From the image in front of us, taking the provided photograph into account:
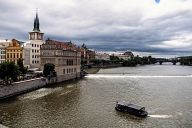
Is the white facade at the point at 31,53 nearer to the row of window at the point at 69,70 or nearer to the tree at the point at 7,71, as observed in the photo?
the row of window at the point at 69,70

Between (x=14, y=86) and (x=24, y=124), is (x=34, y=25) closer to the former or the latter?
(x=14, y=86)

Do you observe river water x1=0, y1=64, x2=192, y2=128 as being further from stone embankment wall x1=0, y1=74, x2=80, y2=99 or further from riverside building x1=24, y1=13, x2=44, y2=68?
riverside building x1=24, y1=13, x2=44, y2=68

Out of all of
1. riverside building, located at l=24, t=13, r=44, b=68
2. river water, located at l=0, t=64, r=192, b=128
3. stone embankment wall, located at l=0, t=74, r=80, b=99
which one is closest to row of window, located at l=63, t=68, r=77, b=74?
stone embankment wall, located at l=0, t=74, r=80, b=99

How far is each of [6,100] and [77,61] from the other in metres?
60.3

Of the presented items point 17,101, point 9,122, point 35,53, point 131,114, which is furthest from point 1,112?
→ point 35,53

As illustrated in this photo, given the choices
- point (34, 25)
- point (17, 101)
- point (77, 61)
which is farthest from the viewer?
point (77, 61)

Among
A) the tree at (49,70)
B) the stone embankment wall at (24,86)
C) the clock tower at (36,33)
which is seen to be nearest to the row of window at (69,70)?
the stone embankment wall at (24,86)

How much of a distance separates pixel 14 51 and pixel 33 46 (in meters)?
7.29

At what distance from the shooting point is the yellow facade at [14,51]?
101688mm

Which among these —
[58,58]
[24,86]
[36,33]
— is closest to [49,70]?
[58,58]

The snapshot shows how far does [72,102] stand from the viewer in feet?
180

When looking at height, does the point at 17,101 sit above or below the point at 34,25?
below

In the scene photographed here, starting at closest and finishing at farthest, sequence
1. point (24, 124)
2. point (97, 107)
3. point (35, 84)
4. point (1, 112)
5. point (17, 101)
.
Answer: point (24, 124)
point (1, 112)
point (97, 107)
point (17, 101)
point (35, 84)

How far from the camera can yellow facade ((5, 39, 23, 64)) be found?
102 meters
